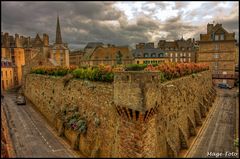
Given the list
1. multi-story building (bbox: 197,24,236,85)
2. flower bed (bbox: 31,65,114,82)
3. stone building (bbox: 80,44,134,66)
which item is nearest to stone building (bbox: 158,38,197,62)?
stone building (bbox: 80,44,134,66)

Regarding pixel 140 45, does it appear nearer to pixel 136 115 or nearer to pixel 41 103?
pixel 41 103

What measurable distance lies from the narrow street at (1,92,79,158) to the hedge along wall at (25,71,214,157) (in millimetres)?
810

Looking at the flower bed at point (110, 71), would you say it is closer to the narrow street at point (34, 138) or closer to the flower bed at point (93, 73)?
the flower bed at point (93, 73)

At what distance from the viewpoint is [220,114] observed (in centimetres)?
1892

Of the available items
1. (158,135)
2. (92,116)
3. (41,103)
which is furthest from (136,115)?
(41,103)

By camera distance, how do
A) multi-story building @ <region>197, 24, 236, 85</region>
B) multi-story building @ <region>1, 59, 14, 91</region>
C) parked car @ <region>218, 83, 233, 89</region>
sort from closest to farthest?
multi-story building @ <region>1, 59, 14, 91</region> < parked car @ <region>218, 83, 233, 89</region> < multi-story building @ <region>197, 24, 236, 85</region>

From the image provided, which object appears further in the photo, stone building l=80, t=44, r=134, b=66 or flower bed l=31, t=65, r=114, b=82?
stone building l=80, t=44, r=134, b=66

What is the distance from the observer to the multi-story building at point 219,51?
35.5 m

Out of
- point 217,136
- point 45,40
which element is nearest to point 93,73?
point 217,136

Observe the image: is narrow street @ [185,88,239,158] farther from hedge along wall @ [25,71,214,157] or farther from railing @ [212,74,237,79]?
railing @ [212,74,237,79]

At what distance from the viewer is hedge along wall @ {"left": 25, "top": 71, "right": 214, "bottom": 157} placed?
822cm

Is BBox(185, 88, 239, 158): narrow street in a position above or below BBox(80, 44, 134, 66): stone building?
below

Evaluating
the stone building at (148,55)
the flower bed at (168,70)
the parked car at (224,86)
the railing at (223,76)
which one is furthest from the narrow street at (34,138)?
the stone building at (148,55)

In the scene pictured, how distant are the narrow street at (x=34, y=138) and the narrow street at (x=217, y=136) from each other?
7915 mm
